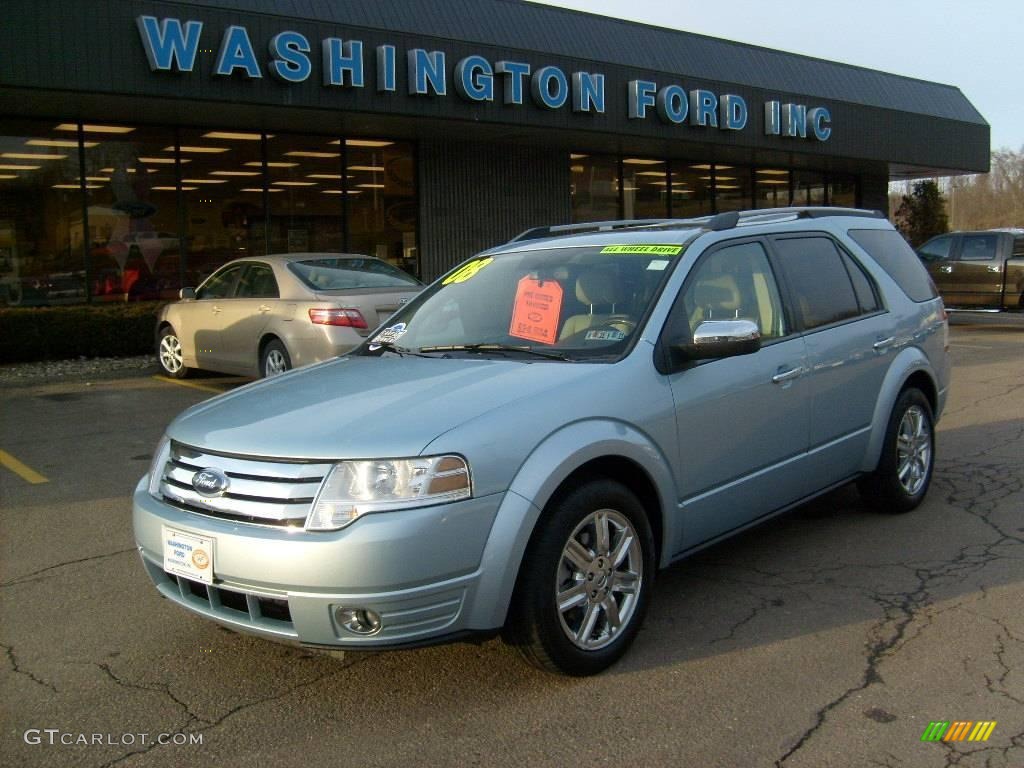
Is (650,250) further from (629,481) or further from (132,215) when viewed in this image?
(132,215)

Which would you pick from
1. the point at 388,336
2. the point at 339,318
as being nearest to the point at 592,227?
the point at 388,336

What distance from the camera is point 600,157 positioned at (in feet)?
69.4

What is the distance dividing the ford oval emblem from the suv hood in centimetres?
9

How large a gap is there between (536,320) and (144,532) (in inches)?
74.9

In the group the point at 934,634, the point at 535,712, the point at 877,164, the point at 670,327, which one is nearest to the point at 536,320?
the point at 670,327

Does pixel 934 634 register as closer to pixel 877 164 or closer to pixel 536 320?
pixel 536 320

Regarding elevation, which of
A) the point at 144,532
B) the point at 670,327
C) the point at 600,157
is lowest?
the point at 144,532

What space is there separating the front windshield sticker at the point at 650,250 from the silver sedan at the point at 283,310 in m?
5.13

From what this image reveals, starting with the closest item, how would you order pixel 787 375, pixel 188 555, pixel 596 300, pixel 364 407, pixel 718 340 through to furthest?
1. pixel 188 555
2. pixel 364 407
3. pixel 718 340
4. pixel 596 300
5. pixel 787 375

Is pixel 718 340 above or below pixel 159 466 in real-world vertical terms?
above

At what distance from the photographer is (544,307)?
4.69m

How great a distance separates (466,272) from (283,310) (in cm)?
523

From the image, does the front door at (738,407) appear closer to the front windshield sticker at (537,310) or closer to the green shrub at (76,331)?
the front windshield sticker at (537,310)

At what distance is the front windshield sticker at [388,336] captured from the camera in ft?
16.6
